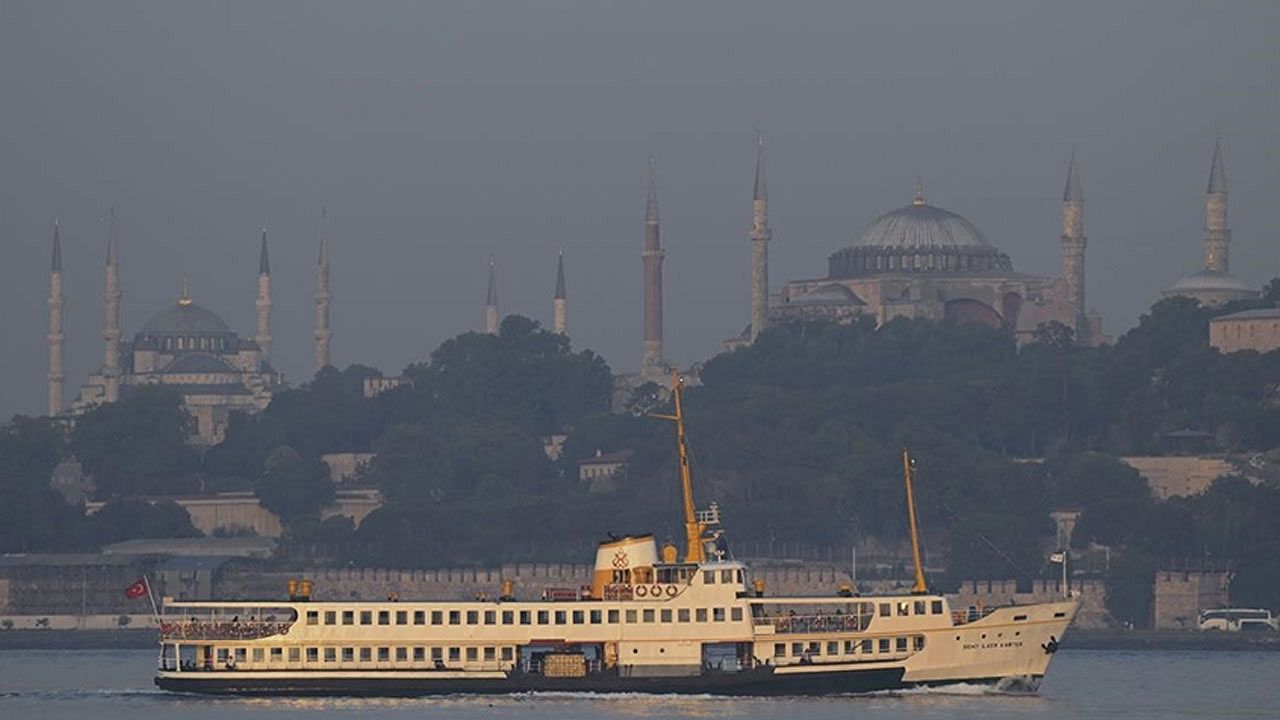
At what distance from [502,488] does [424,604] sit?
8651 cm

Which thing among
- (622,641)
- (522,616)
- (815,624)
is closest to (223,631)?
(522,616)

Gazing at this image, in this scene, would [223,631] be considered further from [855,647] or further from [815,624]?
[855,647]

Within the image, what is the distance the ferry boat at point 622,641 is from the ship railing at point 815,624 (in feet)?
0.07

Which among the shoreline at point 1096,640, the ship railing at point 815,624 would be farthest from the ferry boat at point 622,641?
the shoreline at point 1096,640

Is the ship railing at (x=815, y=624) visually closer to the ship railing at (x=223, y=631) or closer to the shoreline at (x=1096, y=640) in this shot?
the ship railing at (x=223, y=631)

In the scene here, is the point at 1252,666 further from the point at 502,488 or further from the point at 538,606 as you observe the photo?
the point at 502,488

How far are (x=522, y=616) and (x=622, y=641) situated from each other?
2288mm

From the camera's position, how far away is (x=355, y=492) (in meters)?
192

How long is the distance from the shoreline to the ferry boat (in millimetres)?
47640

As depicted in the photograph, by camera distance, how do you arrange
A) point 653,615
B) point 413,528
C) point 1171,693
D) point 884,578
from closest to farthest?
point 653,615, point 1171,693, point 884,578, point 413,528

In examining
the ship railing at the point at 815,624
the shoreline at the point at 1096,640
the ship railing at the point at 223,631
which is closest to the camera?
the ship railing at the point at 815,624

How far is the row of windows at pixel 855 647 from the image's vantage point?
9512 centimetres

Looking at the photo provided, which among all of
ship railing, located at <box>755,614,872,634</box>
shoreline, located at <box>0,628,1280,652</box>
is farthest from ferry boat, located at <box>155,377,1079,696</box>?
shoreline, located at <box>0,628,1280,652</box>

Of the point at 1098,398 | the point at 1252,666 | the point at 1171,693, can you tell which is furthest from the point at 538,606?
the point at 1098,398
